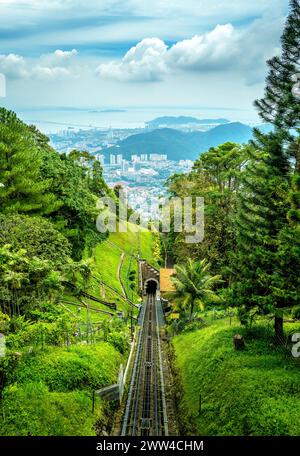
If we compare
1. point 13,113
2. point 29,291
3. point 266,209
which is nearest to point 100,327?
point 29,291

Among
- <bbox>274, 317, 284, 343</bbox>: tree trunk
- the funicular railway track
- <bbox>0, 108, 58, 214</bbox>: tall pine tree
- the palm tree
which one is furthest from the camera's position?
the palm tree

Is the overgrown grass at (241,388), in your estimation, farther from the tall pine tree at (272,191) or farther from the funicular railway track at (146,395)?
the tall pine tree at (272,191)

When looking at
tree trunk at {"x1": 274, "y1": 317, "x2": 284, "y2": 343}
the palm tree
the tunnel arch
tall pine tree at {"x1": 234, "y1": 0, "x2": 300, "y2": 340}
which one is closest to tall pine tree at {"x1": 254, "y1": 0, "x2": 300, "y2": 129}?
tall pine tree at {"x1": 234, "y1": 0, "x2": 300, "y2": 340}

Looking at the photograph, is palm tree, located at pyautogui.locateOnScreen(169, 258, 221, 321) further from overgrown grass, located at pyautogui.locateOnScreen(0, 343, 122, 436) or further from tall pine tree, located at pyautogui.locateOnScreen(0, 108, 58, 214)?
overgrown grass, located at pyautogui.locateOnScreen(0, 343, 122, 436)

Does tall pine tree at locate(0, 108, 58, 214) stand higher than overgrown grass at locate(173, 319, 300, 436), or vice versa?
tall pine tree at locate(0, 108, 58, 214)

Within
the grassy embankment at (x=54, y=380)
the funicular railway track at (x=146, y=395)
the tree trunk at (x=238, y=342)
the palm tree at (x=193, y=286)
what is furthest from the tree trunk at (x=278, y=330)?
the palm tree at (x=193, y=286)
